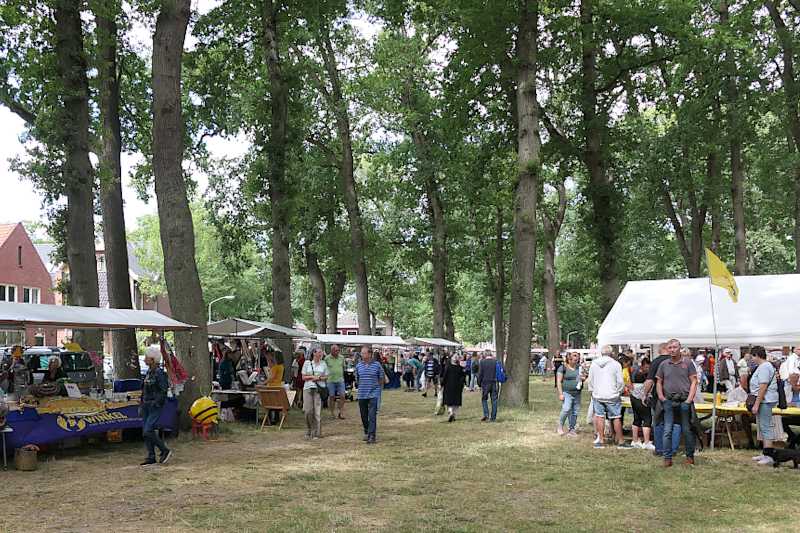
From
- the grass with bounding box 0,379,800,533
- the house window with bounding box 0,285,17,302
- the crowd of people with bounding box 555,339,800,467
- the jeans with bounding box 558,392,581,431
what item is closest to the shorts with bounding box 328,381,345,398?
the grass with bounding box 0,379,800,533

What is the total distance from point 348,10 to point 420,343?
16590 mm

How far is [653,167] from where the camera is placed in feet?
75.8

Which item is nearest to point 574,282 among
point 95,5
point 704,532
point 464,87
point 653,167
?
point 653,167

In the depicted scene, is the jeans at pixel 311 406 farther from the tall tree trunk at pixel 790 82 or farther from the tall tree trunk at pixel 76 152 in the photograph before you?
the tall tree trunk at pixel 790 82

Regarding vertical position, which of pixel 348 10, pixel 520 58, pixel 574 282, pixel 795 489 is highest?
pixel 348 10

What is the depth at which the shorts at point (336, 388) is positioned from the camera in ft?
56.6

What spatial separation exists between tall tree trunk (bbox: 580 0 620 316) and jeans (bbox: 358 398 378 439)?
9934mm

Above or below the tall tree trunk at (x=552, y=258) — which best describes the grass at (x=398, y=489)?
below

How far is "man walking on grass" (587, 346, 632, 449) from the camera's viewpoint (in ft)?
41.6

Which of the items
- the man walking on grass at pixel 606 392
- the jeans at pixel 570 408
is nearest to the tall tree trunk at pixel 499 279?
the jeans at pixel 570 408

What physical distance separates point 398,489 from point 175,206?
7699mm

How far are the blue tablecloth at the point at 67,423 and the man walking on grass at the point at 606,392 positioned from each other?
690 cm

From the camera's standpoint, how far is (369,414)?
13.9m

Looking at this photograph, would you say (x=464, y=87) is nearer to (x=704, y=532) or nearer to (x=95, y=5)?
(x=95, y=5)
